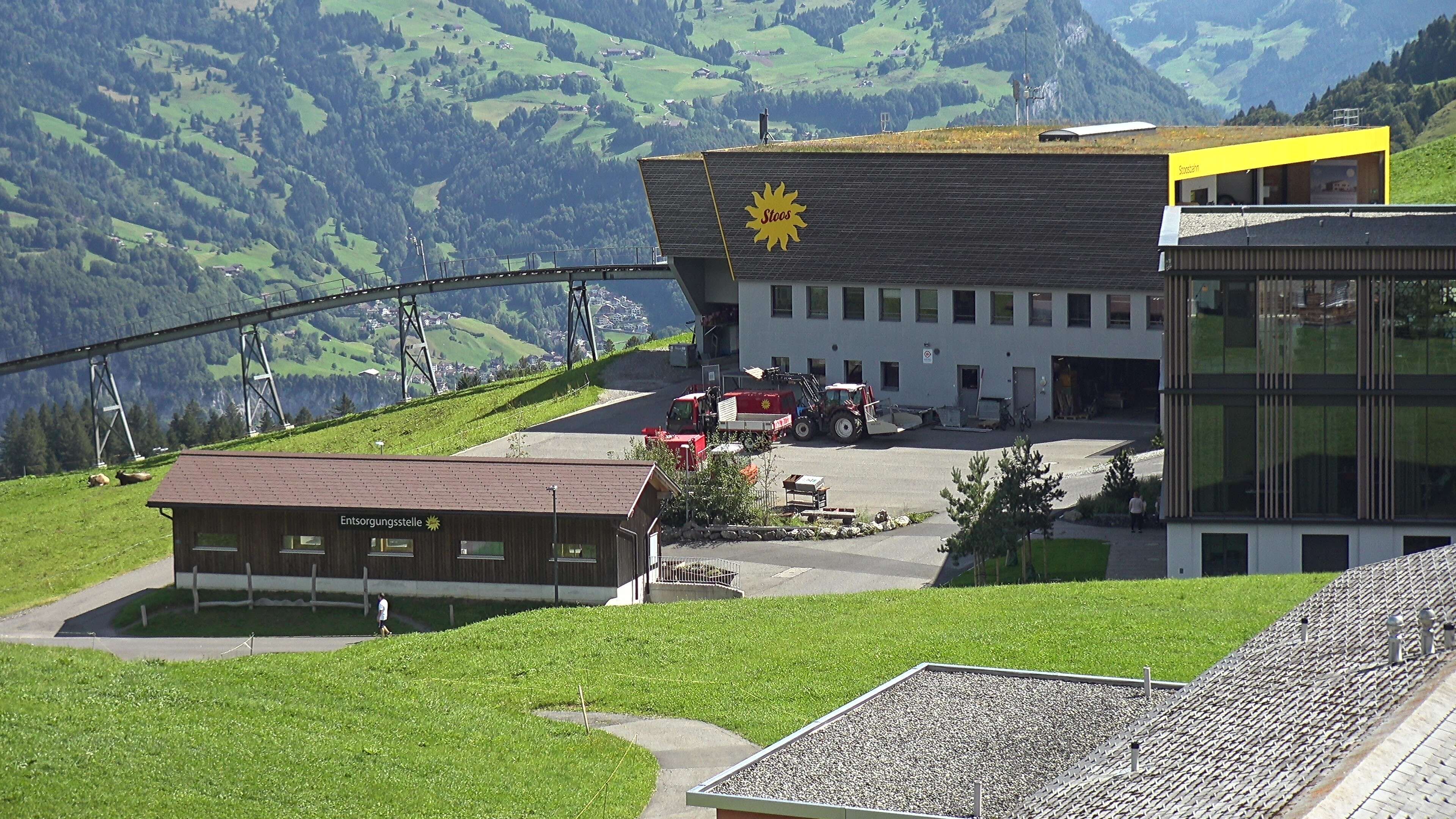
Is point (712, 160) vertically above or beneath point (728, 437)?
above

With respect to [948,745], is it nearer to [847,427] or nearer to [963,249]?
[847,427]

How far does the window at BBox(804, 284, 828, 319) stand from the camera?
222ft

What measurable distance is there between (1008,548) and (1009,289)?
22615 mm

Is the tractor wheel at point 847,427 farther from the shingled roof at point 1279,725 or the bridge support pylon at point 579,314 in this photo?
the shingled roof at point 1279,725

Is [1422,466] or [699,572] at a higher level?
[1422,466]

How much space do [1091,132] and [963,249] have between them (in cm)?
1187

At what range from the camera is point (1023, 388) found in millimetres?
64250

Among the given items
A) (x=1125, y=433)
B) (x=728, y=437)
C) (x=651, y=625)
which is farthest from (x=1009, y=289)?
(x=651, y=625)

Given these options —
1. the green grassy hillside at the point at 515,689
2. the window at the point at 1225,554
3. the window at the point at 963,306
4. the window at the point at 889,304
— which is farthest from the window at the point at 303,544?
the window at the point at 963,306

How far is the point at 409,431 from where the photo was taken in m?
72.7

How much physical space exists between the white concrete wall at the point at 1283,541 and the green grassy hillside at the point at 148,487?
30.8 meters

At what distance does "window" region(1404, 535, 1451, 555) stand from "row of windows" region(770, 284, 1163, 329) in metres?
22.2

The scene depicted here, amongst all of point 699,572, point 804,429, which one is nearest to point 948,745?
point 699,572

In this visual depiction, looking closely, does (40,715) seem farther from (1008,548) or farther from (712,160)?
(712,160)
